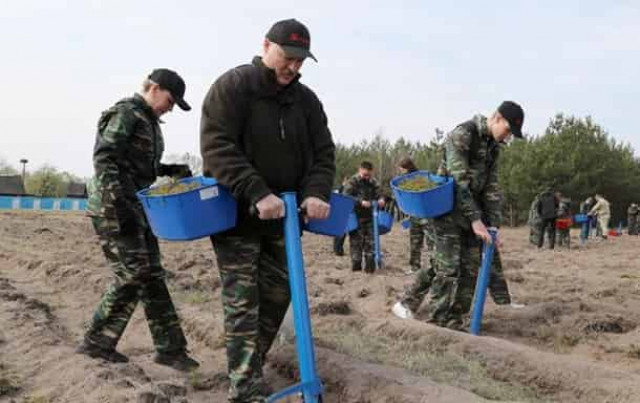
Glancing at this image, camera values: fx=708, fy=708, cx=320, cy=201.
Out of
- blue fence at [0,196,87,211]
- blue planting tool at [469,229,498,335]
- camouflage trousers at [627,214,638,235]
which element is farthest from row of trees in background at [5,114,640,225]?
blue planting tool at [469,229,498,335]

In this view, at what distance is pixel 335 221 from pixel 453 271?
2.24 metres

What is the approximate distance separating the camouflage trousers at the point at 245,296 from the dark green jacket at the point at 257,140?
107mm

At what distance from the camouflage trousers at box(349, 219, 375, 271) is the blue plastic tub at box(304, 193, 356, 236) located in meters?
7.42

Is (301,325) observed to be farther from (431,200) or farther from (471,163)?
(471,163)

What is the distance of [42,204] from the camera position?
5084 cm

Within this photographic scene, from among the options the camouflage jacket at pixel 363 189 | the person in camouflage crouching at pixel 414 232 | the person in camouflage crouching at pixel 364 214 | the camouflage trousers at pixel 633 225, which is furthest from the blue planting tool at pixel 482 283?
the camouflage trousers at pixel 633 225

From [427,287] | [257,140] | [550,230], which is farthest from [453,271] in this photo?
[550,230]

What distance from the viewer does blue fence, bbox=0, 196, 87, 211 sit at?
1887 inches

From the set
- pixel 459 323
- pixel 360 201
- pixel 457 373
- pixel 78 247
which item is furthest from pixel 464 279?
pixel 78 247

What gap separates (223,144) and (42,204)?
51.3 metres

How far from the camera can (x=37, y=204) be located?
50.2m

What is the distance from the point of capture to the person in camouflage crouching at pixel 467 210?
219 inches

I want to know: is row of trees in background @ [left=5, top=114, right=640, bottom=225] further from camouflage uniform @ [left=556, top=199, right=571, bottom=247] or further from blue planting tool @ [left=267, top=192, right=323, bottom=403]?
blue planting tool @ [left=267, top=192, right=323, bottom=403]

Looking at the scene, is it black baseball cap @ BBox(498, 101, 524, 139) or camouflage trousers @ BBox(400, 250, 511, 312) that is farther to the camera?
camouflage trousers @ BBox(400, 250, 511, 312)
